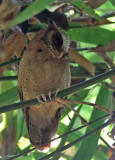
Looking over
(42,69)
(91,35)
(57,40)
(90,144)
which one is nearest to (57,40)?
(57,40)

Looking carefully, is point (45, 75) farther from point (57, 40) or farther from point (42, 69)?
point (57, 40)

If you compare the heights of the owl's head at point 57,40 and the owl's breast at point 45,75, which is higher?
the owl's head at point 57,40

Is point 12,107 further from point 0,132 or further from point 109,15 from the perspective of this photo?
point 0,132

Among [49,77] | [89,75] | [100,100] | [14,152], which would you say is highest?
[49,77]

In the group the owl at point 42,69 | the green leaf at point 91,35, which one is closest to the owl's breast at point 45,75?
the owl at point 42,69

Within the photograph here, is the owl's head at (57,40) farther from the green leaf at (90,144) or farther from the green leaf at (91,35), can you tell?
the green leaf at (90,144)

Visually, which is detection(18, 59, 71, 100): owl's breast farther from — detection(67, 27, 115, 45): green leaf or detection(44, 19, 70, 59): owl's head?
detection(67, 27, 115, 45): green leaf

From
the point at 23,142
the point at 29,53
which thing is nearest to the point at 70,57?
the point at 29,53

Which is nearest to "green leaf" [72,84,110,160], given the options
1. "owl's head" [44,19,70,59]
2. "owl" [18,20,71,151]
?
"owl" [18,20,71,151]
